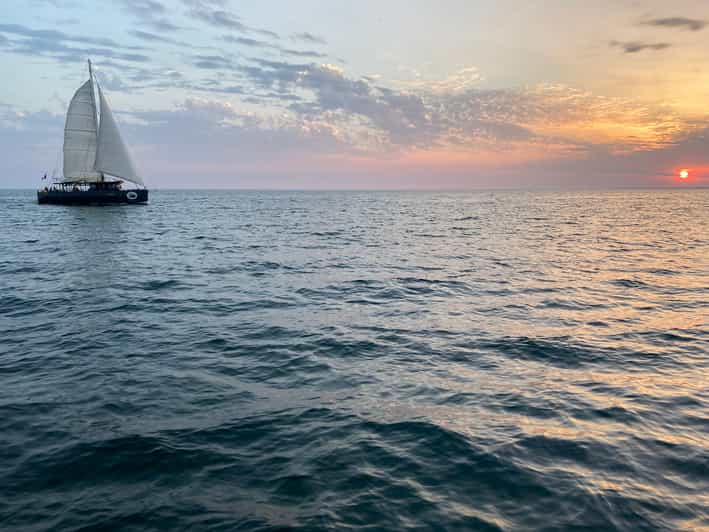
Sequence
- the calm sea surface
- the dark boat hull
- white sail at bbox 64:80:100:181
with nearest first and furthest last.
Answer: the calm sea surface → white sail at bbox 64:80:100:181 → the dark boat hull

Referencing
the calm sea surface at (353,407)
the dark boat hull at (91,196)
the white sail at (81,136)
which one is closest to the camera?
the calm sea surface at (353,407)

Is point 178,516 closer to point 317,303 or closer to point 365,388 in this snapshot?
point 365,388

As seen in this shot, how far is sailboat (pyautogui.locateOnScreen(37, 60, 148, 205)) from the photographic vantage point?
76.9 m

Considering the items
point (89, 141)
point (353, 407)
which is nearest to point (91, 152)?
point (89, 141)

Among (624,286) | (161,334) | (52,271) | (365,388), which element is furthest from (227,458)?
(52,271)

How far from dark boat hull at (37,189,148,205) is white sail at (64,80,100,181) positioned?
3.31m

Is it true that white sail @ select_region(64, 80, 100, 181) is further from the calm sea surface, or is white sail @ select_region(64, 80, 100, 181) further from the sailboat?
the calm sea surface

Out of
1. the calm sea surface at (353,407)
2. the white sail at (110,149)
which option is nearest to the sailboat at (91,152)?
the white sail at (110,149)

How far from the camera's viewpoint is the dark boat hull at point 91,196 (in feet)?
253

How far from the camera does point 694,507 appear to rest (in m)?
5.68

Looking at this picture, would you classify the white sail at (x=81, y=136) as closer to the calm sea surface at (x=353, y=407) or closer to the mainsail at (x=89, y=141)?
the mainsail at (x=89, y=141)

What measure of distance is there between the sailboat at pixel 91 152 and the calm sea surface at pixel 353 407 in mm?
66706

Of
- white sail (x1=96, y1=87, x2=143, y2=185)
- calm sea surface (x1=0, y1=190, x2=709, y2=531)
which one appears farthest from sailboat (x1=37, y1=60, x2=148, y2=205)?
calm sea surface (x1=0, y1=190, x2=709, y2=531)

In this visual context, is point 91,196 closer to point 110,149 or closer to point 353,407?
point 110,149
